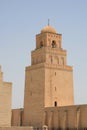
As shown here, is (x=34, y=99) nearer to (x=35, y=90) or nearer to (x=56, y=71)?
(x=35, y=90)

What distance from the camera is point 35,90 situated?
4222 centimetres

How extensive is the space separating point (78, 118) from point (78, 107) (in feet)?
4.10

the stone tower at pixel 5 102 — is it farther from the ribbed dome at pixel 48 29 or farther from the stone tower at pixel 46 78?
the ribbed dome at pixel 48 29

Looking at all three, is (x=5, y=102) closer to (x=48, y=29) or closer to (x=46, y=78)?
(x=46, y=78)

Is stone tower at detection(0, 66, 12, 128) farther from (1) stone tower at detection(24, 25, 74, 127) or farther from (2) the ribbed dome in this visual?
(2) the ribbed dome

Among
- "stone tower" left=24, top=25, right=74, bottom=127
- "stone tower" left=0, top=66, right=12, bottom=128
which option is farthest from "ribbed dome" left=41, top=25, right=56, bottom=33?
"stone tower" left=0, top=66, right=12, bottom=128

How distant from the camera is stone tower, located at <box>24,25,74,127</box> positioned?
41.0 metres

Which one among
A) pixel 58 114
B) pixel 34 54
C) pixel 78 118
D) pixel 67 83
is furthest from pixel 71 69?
pixel 78 118

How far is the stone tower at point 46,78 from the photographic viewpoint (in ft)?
134

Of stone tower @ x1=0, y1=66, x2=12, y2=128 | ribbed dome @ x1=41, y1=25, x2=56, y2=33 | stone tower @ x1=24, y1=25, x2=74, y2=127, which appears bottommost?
stone tower @ x1=0, y1=66, x2=12, y2=128

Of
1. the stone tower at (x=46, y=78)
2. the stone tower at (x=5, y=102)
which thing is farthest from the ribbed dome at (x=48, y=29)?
the stone tower at (x=5, y=102)

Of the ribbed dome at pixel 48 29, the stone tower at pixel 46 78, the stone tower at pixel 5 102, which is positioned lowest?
the stone tower at pixel 5 102

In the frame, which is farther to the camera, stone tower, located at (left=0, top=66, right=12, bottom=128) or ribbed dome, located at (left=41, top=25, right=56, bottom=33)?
ribbed dome, located at (left=41, top=25, right=56, bottom=33)

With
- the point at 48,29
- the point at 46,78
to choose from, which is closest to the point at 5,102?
the point at 46,78
